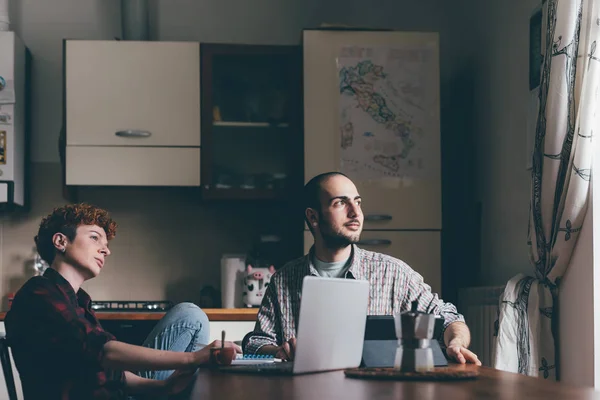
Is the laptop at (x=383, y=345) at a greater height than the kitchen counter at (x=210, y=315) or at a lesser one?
greater

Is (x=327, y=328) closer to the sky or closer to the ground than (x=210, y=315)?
closer to the sky

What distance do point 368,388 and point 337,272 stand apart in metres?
1.08

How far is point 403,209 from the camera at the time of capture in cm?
365

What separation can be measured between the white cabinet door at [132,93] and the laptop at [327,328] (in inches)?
79.6

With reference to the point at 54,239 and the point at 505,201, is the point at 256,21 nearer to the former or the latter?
the point at 505,201

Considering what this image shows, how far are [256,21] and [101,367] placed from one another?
2459 millimetres

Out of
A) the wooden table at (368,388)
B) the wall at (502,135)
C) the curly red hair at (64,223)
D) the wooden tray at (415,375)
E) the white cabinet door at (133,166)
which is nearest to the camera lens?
the wooden table at (368,388)

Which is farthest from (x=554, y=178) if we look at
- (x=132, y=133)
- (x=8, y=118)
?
(x=8, y=118)

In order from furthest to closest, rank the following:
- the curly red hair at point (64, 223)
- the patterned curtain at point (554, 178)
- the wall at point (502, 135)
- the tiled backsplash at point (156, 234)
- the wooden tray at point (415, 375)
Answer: the tiled backsplash at point (156, 234) < the wall at point (502, 135) < the patterned curtain at point (554, 178) < the curly red hair at point (64, 223) < the wooden tray at point (415, 375)

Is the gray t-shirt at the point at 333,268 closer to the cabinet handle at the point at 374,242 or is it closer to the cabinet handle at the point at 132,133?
the cabinet handle at the point at 374,242

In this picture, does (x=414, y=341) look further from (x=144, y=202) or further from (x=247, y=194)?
(x=144, y=202)

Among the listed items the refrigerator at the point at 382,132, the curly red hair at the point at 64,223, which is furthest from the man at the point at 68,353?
the refrigerator at the point at 382,132

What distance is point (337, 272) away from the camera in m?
2.51

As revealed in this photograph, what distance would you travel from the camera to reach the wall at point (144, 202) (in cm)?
393
